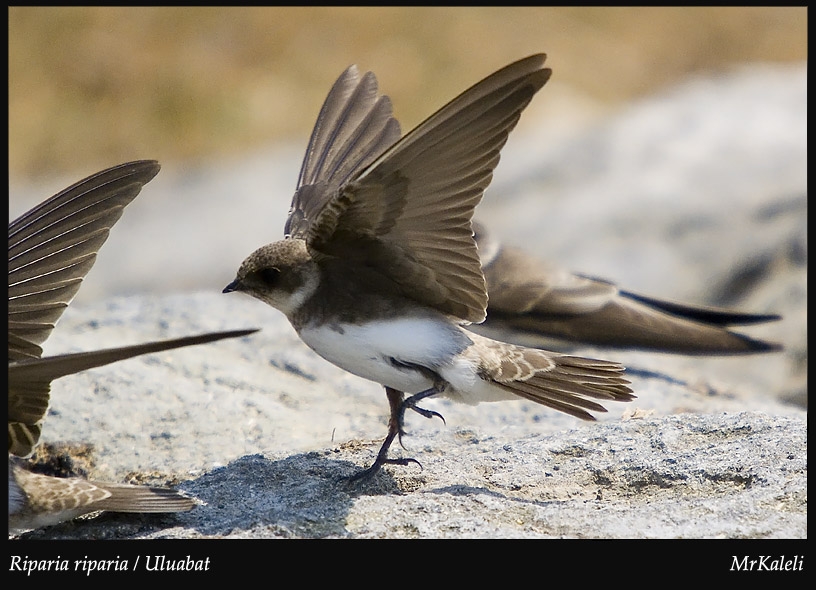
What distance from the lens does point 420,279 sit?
3.83 metres

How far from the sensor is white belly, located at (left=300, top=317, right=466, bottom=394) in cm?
379

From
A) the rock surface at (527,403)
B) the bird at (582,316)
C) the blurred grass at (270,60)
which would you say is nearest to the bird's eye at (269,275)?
the rock surface at (527,403)

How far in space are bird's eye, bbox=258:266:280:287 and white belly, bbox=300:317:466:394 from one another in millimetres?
216

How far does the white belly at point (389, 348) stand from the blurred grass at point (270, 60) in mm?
8649

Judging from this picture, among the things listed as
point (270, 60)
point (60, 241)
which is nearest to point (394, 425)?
point (60, 241)

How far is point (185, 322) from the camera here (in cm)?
630

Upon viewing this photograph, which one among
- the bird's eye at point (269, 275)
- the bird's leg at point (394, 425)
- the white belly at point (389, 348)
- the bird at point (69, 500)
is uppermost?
the bird's eye at point (269, 275)

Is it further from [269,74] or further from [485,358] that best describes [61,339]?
[269,74]

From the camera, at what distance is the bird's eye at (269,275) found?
3.92 metres

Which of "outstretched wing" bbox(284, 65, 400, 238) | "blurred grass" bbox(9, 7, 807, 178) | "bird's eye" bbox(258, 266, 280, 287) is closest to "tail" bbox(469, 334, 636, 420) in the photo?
"bird's eye" bbox(258, 266, 280, 287)

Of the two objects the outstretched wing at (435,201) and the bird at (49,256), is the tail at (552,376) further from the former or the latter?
the bird at (49,256)

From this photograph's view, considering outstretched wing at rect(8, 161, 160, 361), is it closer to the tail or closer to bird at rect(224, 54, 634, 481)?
bird at rect(224, 54, 634, 481)

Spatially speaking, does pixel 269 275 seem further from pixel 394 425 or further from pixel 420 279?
pixel 394 425

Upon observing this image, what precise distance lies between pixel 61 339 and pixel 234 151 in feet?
23.3
